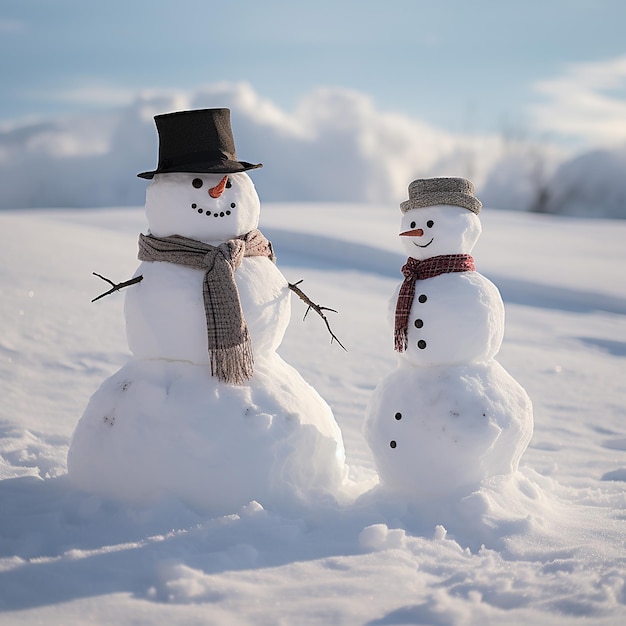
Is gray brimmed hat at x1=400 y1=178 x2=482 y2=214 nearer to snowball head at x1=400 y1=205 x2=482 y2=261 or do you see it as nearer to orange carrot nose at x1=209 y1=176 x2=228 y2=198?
snowball head at x1=400 y1=205 x2=482 y2=261

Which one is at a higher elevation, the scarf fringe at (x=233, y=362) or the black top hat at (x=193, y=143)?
the black top hat at (x=193, y=143)

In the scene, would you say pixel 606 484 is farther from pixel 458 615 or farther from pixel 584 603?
pixel 458 615

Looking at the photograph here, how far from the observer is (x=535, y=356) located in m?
7.40

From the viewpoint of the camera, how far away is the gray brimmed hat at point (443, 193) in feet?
12.6

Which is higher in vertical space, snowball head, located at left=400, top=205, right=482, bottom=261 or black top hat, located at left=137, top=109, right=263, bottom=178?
black top hat, located at left=137, top=109, right=263, bottom=178

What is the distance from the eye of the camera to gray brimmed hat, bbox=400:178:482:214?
3.83m

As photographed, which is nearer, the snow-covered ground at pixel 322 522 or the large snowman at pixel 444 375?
the snow-covered ground at pixel 322 522

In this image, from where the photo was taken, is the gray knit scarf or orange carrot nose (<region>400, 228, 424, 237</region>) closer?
the gray knit scarf

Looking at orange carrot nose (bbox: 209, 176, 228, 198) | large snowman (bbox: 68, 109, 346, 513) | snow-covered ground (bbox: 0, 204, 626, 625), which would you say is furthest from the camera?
orange carrot nose (bbox: 209, 176, 228, 198)

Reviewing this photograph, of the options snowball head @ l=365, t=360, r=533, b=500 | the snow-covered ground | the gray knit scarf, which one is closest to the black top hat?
the gray knit scarf

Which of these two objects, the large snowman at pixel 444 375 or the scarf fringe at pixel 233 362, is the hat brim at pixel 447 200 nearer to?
the large snowman at pixel 444 375

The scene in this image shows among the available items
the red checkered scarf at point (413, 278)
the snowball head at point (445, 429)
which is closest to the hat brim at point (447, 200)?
the red checkered scarf at point (413, 278)

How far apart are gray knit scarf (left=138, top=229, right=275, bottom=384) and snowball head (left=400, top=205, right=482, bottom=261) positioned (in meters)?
0.79

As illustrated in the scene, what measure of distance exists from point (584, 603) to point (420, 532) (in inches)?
29.1
